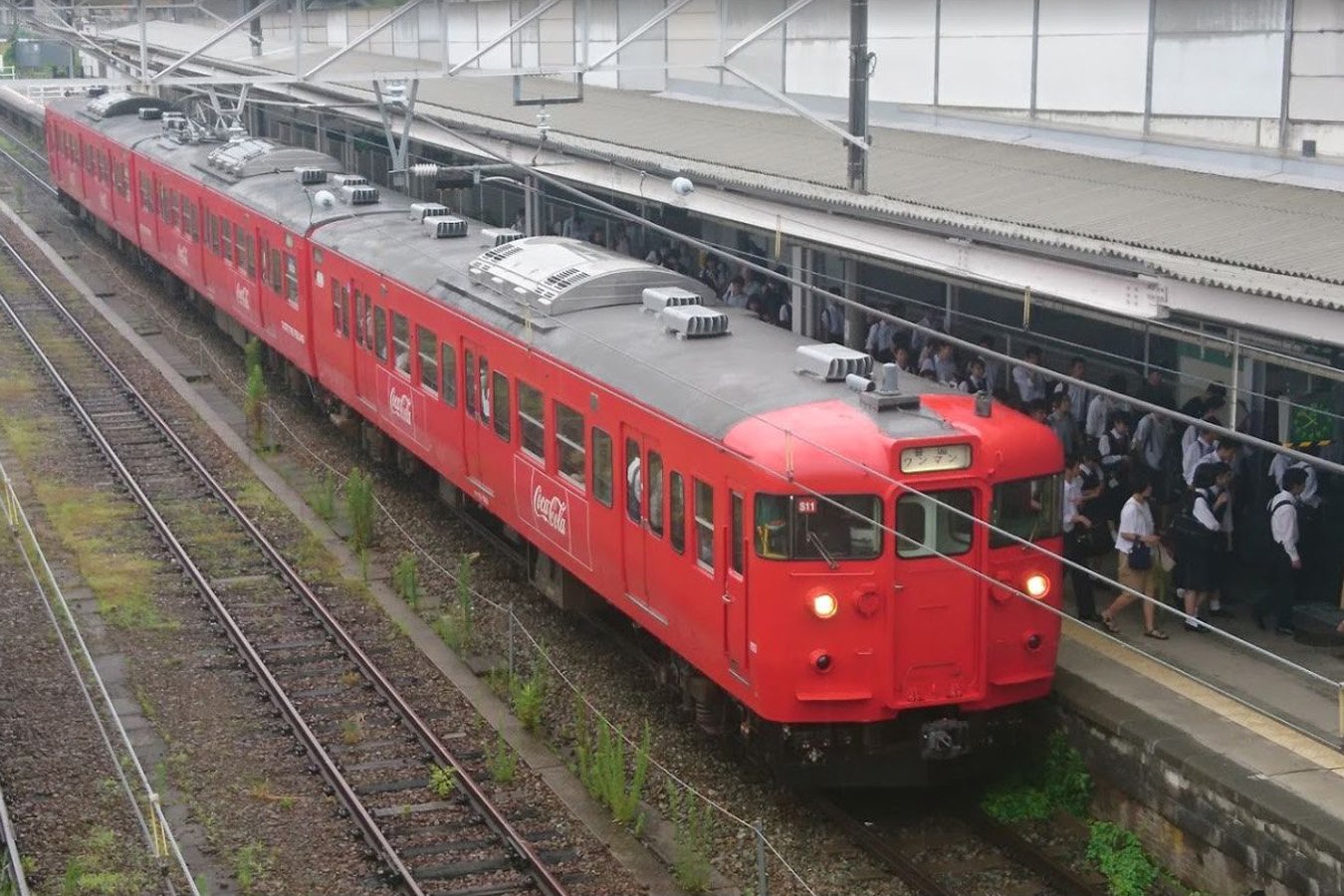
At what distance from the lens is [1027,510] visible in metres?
10.4

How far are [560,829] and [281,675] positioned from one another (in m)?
3.46

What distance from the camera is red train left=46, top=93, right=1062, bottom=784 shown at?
10055 millimetres

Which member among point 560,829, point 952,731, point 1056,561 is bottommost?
point 560,829

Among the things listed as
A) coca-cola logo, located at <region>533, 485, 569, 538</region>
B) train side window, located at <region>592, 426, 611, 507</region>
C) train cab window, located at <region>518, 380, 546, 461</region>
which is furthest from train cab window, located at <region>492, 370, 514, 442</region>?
train side window, located at <region>592, 426, 611, 507</region>

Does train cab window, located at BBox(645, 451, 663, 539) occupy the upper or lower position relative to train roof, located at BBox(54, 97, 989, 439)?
lower

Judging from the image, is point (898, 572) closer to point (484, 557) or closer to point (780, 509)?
point (780, 509)

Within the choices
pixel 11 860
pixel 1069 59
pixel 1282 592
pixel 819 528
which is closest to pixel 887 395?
pixel 819 528

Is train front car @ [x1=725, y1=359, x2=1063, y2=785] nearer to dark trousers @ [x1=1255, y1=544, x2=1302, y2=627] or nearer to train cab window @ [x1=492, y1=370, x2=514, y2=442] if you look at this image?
dark trousers @ [x1=1255, y1=544, x2=1302, y2=627]

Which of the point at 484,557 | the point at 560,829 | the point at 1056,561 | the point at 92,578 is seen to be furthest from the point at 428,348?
the point at 1056,561

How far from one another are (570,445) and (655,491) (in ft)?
5.04

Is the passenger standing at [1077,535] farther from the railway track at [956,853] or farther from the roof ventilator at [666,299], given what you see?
the roof ventilator at [666,299]

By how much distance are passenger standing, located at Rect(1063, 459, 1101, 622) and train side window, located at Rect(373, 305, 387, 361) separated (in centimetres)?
688

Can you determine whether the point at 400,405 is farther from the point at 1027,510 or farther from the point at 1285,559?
the point at 1285,559

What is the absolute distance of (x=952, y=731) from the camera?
33.9ft
